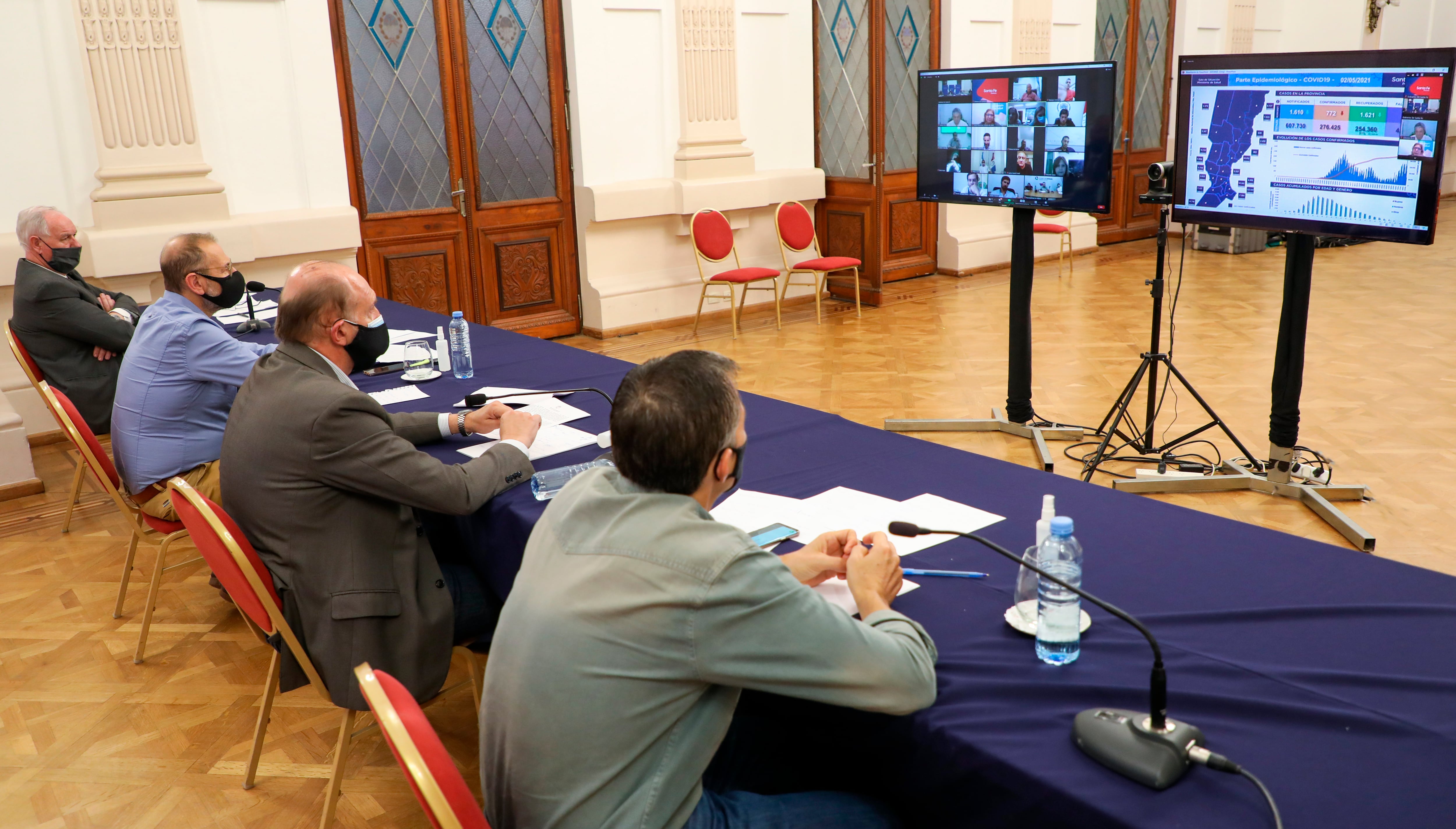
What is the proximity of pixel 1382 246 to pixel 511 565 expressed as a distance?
11.3 metres

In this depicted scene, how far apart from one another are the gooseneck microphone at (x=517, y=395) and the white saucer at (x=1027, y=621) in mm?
1466

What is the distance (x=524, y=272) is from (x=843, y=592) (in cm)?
594

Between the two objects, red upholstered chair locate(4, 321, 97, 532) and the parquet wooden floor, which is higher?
red upholstered chair locate(4, 321, 97, 532)

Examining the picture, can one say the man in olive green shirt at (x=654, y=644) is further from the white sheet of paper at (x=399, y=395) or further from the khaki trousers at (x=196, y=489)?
the khaki trousers at (x=196, y=489)

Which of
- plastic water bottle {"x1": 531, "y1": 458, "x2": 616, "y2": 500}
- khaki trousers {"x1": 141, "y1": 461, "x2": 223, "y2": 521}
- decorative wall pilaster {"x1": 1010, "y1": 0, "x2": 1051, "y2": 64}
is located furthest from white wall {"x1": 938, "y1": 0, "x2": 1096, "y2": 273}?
plastic water bottle {"x1": 531, "y1": 458, "x2": 616, "y2": 500}

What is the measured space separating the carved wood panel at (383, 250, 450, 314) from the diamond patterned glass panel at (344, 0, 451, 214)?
1.01 ft

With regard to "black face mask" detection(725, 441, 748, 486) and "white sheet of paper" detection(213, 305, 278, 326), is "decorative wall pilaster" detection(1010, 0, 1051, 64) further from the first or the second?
"black face mask" detection(725, 441, 748, 486)

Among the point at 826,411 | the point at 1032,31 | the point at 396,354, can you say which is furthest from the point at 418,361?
the point at 1032,31

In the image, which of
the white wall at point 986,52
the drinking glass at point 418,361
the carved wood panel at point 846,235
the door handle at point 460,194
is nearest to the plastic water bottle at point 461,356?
the drinking glass at point 418,361

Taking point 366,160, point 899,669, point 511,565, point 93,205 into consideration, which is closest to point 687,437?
point 899,669

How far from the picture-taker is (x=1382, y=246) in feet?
35.4

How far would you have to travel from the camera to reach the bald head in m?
2.40

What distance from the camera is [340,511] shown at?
2.26 m

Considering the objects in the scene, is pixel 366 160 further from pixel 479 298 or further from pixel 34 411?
pixel 34 411
